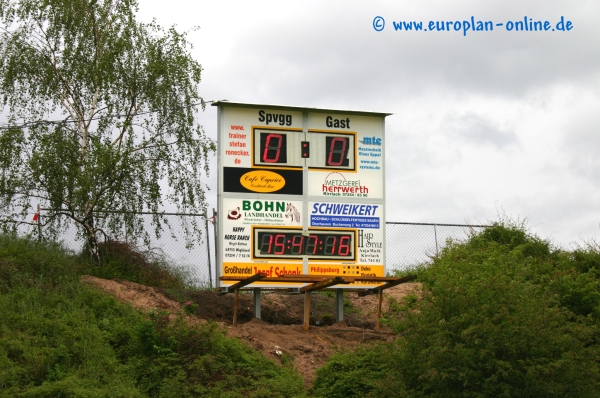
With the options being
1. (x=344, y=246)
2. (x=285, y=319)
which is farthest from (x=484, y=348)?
(x=285, y=319)

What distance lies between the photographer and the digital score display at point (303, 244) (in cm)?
2295

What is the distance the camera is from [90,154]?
25.4m

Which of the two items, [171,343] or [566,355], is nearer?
[566,355]

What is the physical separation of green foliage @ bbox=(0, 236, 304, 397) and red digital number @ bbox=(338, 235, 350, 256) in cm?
386

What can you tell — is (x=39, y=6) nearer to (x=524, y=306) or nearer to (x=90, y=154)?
(x=90, y=154)

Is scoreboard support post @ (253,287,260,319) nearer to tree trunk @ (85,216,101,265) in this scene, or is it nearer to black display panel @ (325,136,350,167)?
black display panel @ (325,136,350,167)

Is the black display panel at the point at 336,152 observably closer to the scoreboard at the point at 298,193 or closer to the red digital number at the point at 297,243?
the scoreboard at the point at 298,193

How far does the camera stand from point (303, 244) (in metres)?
23.2

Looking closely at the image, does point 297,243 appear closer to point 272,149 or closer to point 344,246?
point 344,246

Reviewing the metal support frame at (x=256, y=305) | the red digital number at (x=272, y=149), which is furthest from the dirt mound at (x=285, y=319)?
the red digital number at (x=272, y=149)

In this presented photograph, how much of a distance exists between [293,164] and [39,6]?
352 inches

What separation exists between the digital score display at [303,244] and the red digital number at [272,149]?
5.73 ft

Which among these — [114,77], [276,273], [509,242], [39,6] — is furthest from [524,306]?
[39,6]

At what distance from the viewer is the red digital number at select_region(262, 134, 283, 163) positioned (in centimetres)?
2325
